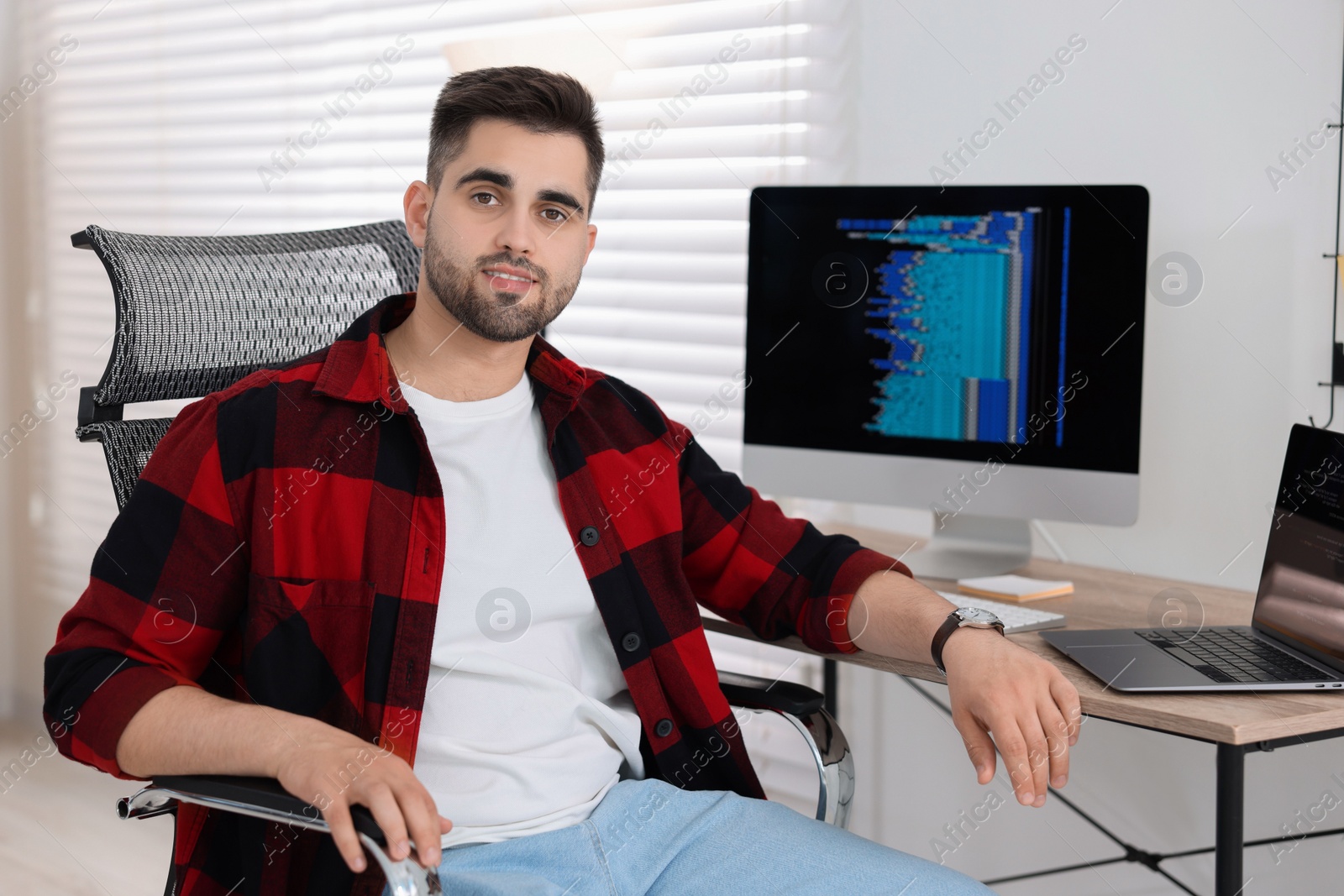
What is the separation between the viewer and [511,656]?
4.14 ft

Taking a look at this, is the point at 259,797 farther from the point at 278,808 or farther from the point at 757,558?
the point at 757,558

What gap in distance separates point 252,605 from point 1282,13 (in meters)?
1.60

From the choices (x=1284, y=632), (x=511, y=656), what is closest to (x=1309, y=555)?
(x=1284, y=632)

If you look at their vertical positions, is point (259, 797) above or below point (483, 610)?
below

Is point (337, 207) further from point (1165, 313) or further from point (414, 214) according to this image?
point (1165, 313)

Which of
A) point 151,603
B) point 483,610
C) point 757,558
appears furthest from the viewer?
point 757,558

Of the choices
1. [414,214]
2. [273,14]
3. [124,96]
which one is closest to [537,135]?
[414,214]

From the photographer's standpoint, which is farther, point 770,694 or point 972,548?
point 972,548

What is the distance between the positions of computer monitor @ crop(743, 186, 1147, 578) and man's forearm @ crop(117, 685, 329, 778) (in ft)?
3.16

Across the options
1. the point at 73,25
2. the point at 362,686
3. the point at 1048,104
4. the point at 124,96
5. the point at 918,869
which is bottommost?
the point at 918,869

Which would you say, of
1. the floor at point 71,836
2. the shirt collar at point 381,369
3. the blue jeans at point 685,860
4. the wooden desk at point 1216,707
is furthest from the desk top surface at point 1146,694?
the floor at point 71,836

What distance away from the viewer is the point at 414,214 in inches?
56.9

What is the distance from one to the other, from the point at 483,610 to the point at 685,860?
0.33 meters

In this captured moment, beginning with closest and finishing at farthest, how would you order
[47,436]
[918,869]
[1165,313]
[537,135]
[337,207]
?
[918,869]
[537,135]
[1165,313]
[337,207]
[47,436]
